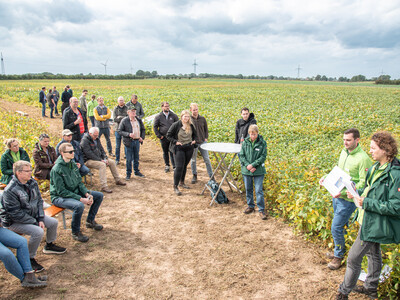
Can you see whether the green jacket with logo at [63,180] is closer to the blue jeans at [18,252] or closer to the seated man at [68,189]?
the seated man at [68,189]

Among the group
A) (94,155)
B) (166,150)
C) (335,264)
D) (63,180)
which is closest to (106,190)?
(94,155)

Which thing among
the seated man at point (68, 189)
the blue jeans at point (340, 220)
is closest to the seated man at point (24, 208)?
the seated man at point (68, 189)

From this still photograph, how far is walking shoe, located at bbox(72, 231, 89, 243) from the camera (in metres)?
5.38

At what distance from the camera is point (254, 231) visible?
5.84 m

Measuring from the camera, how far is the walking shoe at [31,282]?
4070mm

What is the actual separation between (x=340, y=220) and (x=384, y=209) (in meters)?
1.31

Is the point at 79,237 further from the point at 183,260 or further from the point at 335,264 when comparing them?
the point at 335,264

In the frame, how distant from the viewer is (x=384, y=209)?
10.7 feet

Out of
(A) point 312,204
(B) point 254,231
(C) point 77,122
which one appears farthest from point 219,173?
(C) point 77,122

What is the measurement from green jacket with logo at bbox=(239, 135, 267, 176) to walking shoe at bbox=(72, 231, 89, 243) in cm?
359

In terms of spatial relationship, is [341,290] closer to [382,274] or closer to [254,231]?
[382,274]

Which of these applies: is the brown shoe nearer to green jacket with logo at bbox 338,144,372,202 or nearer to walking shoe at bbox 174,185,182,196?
walking shoe at bbox 174,185,182,196

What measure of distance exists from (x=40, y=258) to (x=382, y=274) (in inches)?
215

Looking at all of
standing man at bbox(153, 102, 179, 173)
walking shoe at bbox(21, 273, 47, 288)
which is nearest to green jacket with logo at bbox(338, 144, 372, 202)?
walking shoe at bbox(21, 273, 47, 288)
